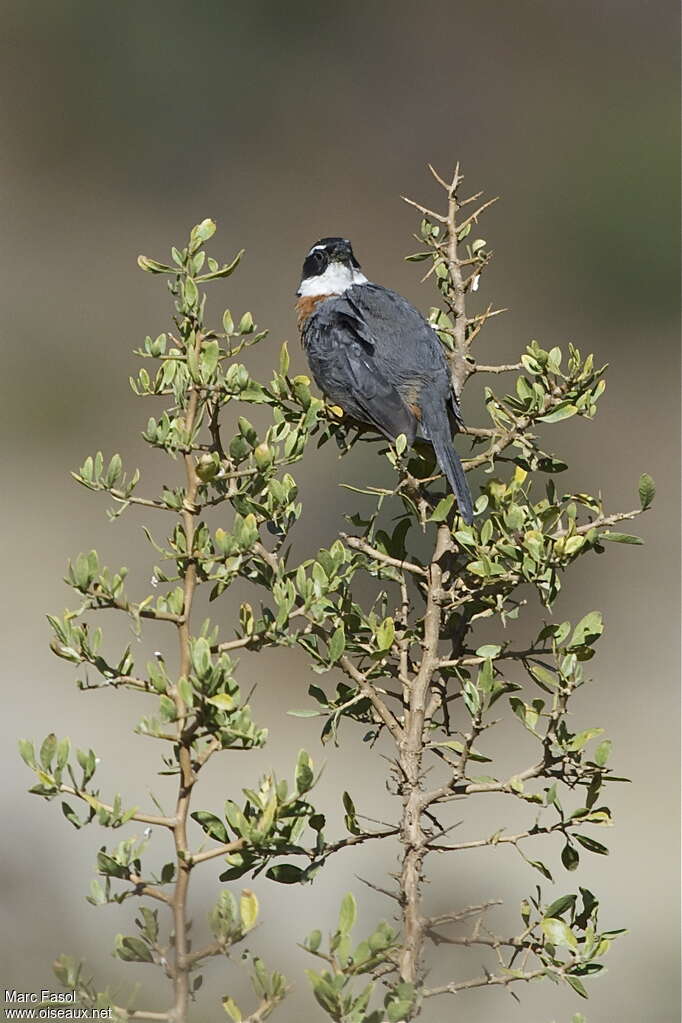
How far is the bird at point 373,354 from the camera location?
4.65 feet

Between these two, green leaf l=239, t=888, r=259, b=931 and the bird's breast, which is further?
the bird's breast

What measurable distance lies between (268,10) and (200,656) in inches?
207

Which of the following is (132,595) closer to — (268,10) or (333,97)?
(333,97)

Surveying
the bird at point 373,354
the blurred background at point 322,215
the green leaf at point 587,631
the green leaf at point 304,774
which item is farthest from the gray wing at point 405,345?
the blurred background at point 322,215

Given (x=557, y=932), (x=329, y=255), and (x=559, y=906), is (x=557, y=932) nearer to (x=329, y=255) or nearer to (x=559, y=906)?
(x=559, y=906)

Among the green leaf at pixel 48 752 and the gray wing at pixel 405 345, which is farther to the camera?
the gray wing at pixel 405 345

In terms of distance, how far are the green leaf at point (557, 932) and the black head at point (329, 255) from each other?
115 centimetres

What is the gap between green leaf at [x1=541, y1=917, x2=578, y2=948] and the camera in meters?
0.84

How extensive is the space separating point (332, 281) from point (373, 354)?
25cm

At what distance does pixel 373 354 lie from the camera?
1562 millimetres

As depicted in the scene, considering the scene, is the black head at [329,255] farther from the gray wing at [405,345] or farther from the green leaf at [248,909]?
the green leaf at [248,909]

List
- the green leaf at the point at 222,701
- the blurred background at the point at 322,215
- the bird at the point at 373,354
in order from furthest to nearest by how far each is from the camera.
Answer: the blurred background at the point at 322,215 < the bird at the point at 373,354 < the green leaf at the point at 222,701

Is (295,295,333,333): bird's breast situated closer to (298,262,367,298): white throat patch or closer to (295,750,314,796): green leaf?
(298,262,367,298): white throat patch

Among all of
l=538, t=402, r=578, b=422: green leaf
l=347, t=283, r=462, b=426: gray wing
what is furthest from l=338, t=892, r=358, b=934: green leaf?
l=347, t=283, r=462, b=426: gray wing
